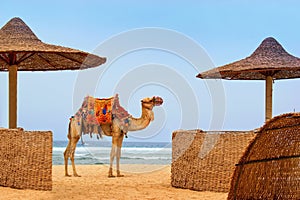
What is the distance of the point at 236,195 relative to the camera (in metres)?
6.93

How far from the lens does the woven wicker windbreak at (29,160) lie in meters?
9.13

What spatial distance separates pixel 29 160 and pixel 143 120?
289 centimetres

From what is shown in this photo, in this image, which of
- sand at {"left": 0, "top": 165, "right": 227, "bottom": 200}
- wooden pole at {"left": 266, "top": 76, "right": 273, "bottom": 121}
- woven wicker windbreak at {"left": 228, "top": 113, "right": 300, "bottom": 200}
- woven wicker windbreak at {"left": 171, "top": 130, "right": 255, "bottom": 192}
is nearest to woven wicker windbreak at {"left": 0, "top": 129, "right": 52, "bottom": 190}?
sand at {"left": 0, "top": 165, "right": 227, "bottom": 200}

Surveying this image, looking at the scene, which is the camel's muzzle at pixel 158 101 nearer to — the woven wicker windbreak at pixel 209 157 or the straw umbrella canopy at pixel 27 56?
the straw umbrella canopy at pixel 27 56

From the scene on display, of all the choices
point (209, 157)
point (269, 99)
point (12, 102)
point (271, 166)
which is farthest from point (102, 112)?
point (271, 166)

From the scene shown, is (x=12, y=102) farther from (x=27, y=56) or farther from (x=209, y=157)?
(x=209, y=157)

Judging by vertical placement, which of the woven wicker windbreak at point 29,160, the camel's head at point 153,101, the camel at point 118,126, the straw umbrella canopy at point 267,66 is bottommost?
the woven wicker windbreak at point 29,160

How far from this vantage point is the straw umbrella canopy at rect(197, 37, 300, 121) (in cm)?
1122

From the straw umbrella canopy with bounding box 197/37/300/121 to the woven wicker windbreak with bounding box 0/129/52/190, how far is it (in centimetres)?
388

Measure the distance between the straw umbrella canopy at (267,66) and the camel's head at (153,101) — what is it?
130 cm

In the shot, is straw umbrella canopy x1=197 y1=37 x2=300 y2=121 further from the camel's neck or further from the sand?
the sand

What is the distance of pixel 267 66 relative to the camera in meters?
11.2

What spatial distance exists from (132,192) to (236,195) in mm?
2885

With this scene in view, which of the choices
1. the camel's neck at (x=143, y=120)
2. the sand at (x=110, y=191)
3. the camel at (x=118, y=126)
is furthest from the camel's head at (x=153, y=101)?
the sand at (x=110, y=191)
